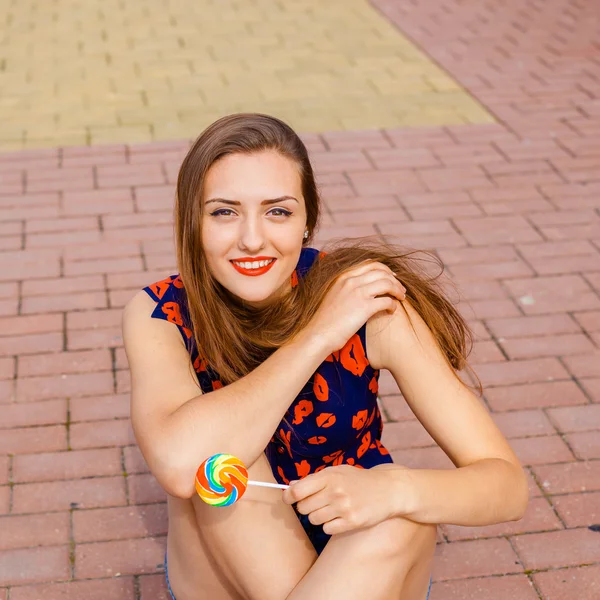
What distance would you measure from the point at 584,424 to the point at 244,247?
1734mm

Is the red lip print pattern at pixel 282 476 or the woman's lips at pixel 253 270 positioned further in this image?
the red lip print pattern at pixel 282 476

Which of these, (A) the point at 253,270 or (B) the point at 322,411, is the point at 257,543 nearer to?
(B) the point at 322,411

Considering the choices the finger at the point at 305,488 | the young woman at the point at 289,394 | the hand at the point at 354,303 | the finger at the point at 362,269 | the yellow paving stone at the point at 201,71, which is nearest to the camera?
the finger at the point at 305,488

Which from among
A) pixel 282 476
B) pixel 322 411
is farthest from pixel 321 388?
pixel 282 476

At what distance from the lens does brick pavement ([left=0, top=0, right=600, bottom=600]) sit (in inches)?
119

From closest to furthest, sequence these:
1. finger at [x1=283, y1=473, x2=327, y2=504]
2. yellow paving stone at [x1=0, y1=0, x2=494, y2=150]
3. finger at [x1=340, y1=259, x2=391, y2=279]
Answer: finger at [x1=283, y1=473, x2=327, y2=504], finger at [x1=340, y1=259, x2=391, y2=279], yellow paving stone at [x1=0, y1=0, x2=494, y2=150]

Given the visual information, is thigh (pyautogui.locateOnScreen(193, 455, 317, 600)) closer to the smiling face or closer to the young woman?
the young woman

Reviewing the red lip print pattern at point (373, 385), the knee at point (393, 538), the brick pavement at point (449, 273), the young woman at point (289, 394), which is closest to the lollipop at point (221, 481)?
the young woman at point (289, 394)

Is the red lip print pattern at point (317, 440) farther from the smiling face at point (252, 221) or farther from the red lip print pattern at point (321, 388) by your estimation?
the smiling face at point (252, 221)

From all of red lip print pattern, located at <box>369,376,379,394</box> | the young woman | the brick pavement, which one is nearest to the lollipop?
the young woman

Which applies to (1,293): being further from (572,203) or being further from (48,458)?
(572,203)

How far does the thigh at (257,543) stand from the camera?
2270 millimetres

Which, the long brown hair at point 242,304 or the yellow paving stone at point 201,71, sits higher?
the long brown hair at point 242,304

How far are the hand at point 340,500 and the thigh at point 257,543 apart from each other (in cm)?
18
